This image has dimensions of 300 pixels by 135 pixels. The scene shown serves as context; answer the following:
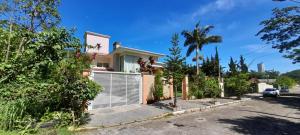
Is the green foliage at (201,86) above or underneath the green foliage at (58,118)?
above

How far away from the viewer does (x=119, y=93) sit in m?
12.7

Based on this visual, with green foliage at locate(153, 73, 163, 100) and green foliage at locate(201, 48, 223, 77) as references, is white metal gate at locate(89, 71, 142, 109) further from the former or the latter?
green foliage at locate(201, 48, 223, 77)

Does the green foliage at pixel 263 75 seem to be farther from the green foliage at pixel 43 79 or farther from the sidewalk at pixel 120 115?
the green foliage at pixel 43 79

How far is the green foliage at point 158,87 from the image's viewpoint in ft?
49.1

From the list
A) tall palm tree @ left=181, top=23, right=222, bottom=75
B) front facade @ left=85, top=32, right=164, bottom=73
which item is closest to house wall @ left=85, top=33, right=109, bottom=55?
front facade @ left=85, top=32, right=164, bottom=73

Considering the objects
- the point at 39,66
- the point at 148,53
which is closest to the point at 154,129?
the point at 39,66

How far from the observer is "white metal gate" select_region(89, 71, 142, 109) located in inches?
456

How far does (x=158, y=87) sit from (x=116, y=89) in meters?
3.78

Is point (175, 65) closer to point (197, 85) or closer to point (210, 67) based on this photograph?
point (197, 85)

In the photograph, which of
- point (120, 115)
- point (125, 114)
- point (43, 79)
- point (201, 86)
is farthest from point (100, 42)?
point (43, 79)

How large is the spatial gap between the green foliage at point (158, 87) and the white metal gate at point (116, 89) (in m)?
1.48

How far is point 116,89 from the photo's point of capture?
494 inches

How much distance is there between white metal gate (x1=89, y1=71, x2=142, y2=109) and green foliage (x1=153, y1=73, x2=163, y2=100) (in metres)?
1.48

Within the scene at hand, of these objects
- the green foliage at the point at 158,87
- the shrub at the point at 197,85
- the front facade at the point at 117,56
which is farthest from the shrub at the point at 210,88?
the front facade at the point at 117,56
